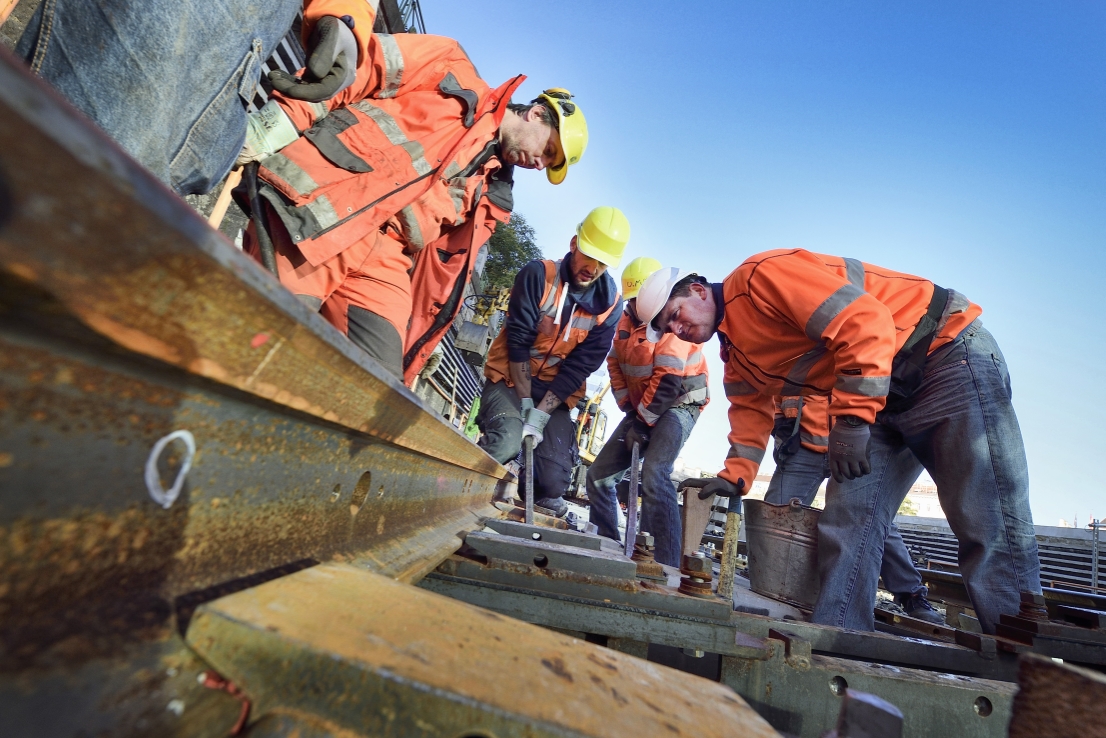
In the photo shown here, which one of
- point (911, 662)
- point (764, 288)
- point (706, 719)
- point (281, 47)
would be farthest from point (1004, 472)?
point (281, 47)

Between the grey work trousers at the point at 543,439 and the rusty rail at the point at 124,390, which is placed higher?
the grey work trousers at the point at 543,439

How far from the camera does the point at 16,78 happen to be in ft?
0.98

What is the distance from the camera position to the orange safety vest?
5219 millimetres

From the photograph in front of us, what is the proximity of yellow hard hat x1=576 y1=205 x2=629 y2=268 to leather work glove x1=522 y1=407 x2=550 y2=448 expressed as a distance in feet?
5.16

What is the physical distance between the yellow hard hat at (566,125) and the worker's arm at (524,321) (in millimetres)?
1494

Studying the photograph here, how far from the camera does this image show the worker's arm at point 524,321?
515cm

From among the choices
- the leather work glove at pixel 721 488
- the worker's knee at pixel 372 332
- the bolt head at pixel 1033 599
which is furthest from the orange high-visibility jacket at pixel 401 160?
the bolt head at pixel 1033 599

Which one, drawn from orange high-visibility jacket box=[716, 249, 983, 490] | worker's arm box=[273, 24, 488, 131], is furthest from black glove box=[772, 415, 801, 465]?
worker's arm box=[273, 24, 488, 131]

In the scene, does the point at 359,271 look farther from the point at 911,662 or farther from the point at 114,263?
the point at 911,662

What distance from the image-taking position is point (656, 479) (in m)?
4.77

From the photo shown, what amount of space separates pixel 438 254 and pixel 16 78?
124 inches

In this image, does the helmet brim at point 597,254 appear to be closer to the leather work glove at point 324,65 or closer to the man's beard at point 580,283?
the man's beard at point 580,283

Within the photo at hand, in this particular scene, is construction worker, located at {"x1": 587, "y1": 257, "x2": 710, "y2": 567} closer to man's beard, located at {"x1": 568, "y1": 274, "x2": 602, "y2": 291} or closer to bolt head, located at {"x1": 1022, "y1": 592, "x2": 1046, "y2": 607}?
man's beard, located at {"x1": 568, "y1": 274, "x2": 602, "y2": 291}

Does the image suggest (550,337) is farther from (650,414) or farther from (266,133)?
(266,133)
